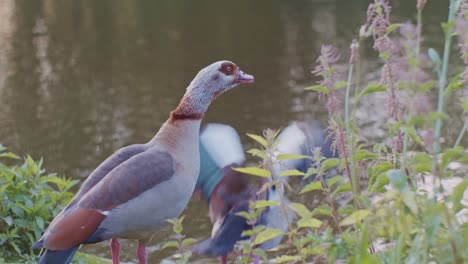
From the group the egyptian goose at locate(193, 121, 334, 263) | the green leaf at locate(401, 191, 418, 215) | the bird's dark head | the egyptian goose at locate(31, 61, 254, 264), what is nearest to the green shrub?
the egyptian goose at locate(31, 61, 254, 264)

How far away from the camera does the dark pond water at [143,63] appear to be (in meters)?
14.0

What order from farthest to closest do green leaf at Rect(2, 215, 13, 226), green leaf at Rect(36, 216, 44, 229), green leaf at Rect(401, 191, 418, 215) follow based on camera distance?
green leaf at Rect(36, 216, 44, 229) < green leaf at Rect(2, 215, 13, 226) < green leaf at Rect(401, 191, 418, 215)

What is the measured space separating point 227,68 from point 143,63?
1525 centimetres

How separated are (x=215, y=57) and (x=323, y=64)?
1801 cm

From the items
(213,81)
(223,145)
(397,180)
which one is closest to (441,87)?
(397,180)

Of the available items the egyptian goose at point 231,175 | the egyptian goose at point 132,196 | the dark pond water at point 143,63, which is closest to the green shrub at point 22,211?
the egyptian goose at point 132,196

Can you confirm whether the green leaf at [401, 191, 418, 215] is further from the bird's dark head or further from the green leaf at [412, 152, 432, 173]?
the bird's dark head

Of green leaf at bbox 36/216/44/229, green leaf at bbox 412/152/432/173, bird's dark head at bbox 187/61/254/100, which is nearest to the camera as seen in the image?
green leaf at bbox 412/152/432/173

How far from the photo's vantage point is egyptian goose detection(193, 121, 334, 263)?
5246mm

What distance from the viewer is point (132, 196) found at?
437 centimetres

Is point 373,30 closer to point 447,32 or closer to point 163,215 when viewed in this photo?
point 447,32

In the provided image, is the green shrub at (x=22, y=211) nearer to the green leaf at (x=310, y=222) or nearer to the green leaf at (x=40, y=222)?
the green leaf at (x=40, y=222)

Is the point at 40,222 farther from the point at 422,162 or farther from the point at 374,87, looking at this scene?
the point at 422,162

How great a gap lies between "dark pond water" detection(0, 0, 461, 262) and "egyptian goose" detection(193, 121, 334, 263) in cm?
365
